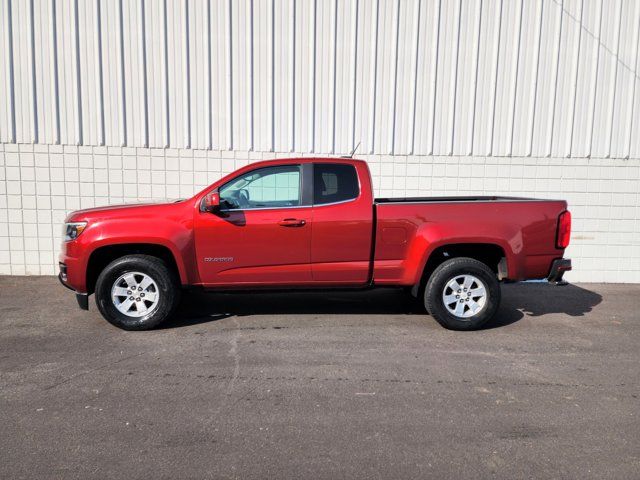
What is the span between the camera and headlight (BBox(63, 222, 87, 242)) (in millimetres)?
5164

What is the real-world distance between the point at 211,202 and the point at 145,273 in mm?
1066

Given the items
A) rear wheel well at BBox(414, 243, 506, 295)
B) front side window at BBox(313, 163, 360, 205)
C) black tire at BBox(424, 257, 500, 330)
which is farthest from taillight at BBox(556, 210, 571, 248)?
front side window at BBox(313, 163, 360, 205)

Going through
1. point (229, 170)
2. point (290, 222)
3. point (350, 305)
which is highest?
point (229, 170)

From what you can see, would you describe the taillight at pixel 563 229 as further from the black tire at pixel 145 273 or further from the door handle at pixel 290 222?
the black tire at pixel 145 273

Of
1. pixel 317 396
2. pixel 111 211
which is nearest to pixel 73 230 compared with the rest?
pixel 111 211

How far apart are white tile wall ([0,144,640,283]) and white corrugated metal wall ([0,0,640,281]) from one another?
0.04m

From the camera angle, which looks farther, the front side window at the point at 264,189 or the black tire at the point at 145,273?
the front side window at the point at 264,189

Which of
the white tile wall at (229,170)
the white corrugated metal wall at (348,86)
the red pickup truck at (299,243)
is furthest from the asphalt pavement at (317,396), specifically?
the white corrugated metal wall at (348,86)

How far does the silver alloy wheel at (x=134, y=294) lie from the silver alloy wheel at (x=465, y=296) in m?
3.21

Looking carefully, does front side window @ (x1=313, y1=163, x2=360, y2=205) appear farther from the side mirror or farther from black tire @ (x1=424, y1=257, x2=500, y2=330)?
black tire @ (x1=424, y1=257, x2=500, y2=330)

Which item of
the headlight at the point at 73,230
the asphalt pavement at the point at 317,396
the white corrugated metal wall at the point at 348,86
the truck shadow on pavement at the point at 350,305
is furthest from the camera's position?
the white corrugated metal wall at the point at 348,86

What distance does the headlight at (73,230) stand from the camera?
5164 mm

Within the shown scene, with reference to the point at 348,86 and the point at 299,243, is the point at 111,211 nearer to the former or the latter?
the point at 299,243

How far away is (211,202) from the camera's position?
5090 mm
